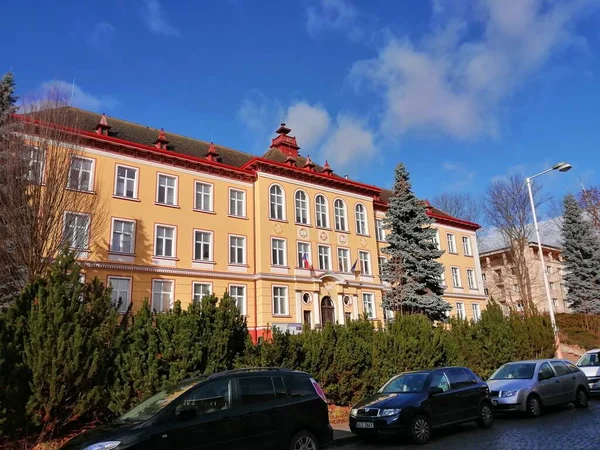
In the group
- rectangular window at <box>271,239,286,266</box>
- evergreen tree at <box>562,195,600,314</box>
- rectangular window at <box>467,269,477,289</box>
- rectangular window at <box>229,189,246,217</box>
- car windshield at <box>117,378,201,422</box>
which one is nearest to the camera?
car windshield at <box>117,378,201,422</box>

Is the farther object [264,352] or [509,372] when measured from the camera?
[509,372]

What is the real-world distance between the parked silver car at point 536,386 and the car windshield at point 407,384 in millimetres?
3324

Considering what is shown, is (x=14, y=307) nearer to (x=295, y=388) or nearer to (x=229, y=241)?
(x=295, y=388)

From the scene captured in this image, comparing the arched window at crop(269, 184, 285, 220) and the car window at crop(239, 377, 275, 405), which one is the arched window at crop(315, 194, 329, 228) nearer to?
the arched window at crop(269, 184, 285, 220)

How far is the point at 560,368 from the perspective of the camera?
47.3 feet

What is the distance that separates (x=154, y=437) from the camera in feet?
21.0

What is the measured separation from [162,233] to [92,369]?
17.7m

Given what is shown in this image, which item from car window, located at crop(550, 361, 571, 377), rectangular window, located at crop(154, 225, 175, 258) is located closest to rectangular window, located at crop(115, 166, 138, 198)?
rectangular window, located at crop(154, 225, 175, 258)

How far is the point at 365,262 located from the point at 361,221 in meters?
3.32

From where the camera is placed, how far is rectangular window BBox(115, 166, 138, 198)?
25984 millimetres

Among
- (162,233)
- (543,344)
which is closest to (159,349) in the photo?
Answer: (162,233)

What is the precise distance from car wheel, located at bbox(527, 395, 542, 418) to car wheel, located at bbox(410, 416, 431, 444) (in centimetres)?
439

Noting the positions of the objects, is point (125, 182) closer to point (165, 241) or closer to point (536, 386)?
point (165, 241)

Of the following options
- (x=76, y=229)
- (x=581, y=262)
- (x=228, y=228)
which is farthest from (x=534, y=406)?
(x=581, y=262)
